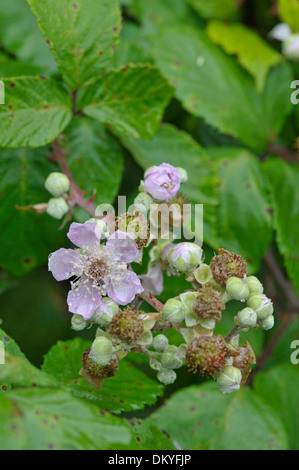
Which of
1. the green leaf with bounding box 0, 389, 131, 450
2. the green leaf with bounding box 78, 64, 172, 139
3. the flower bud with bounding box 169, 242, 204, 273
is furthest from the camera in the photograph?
the green leaf with bounding box 78, 64, 172, 139

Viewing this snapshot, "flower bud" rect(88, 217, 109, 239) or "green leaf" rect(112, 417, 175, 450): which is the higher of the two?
"flower bud" rect(88, 217, 109, 239)

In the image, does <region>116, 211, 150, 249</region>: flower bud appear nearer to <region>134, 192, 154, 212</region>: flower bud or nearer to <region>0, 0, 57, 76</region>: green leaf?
<region>134, 192, 154, 212</region>: flower bud

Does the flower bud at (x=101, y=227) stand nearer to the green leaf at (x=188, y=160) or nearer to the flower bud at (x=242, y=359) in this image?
the flower bud at (x=242, y=359)

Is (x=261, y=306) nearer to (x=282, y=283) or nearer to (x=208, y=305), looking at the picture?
(x=208, y=305)

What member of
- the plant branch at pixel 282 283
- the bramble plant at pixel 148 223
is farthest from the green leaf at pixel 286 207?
the plant branch at pixel 282 283

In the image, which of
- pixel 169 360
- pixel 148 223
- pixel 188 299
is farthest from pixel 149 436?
pixel 148 223

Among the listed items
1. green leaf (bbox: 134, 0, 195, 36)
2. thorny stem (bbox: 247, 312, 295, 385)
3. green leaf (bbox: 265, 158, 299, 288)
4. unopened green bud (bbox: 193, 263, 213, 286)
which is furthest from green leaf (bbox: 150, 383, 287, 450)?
green leaf (bbox: 134, 0, 195, 36)
